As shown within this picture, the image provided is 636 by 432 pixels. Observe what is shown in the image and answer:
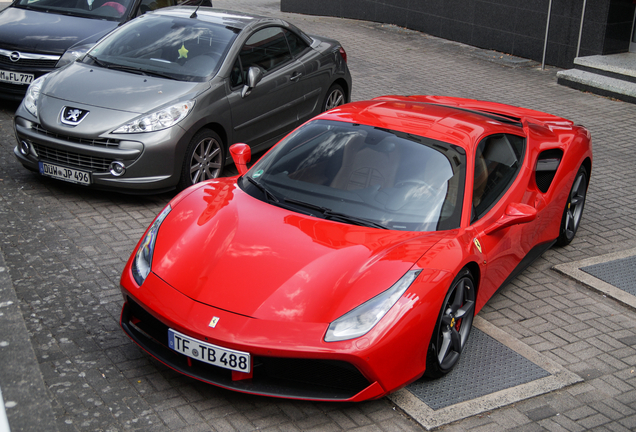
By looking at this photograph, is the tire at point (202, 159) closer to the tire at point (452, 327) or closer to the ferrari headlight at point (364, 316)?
the tire at point (452, 327)

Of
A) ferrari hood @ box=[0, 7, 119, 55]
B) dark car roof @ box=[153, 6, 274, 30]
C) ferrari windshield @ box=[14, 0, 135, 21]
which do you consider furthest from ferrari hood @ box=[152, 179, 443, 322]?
ferrari windshield @ box=[14, 0, 135, 21]

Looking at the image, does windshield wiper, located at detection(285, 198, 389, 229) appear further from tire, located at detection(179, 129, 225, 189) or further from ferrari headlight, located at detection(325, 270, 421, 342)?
tire, located at detection(179, 129, 225, 189)

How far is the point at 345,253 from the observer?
13.5 feet

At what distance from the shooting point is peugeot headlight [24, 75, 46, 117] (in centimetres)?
684

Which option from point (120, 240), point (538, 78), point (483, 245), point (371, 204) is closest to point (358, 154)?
point (371, 204)

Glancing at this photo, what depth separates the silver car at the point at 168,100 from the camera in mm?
6492

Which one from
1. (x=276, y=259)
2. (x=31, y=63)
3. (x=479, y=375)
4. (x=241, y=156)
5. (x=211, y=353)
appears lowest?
(x=479, y=375)

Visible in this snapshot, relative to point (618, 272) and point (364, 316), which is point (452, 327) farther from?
point (618, 272)

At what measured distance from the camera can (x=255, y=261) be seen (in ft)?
13.4

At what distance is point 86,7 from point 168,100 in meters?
Result: 3.81

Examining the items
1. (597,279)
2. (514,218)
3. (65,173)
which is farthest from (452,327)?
(65,173)

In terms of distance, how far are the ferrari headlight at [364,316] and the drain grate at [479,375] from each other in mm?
689

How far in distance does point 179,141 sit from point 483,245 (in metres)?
3.25

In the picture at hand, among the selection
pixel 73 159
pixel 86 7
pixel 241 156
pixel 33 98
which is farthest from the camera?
pixel 86 7
